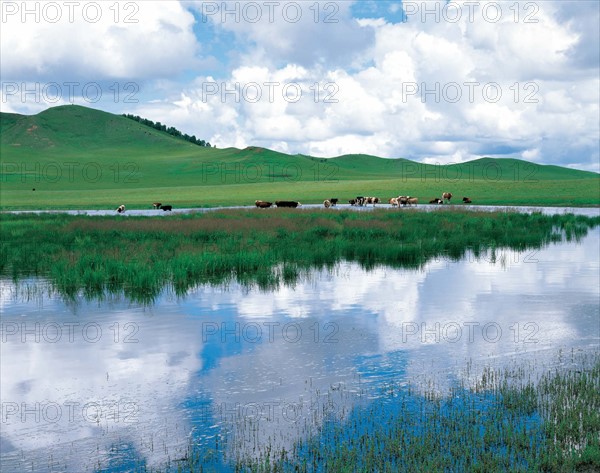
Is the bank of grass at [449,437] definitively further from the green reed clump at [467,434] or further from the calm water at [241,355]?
the calm water at [241,355]

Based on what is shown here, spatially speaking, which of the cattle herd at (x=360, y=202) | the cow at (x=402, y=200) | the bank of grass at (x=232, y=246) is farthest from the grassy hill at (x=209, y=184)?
the bank of grass at (x=232, y=246)

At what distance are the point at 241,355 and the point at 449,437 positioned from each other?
547 cm

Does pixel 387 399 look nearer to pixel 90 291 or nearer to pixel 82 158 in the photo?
pixel 90 291

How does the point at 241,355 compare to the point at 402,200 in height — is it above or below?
below

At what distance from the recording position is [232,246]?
28.6 meters

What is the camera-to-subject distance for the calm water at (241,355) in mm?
8977

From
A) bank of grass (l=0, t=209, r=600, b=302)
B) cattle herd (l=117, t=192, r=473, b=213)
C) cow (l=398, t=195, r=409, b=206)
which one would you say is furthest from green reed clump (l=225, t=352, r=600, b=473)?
cow (l=398, t=195, r=409, b=206)

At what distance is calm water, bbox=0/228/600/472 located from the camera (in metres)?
8.98

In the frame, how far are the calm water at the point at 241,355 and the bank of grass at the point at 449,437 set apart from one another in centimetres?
27

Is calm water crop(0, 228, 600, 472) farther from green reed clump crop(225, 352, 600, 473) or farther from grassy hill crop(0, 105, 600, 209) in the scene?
grassy hill crop(0, 105, 600, 209)

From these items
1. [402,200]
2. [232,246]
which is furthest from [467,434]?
[402,200]

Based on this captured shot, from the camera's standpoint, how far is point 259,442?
855cm

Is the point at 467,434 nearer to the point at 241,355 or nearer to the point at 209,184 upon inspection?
the point at 241,355

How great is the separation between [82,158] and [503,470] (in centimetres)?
19865
